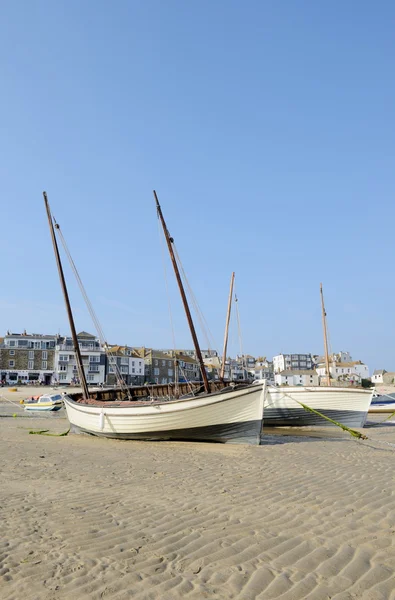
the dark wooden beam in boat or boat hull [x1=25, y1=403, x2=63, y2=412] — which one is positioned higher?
the dark wooden beam in boat

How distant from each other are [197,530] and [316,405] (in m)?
20.4

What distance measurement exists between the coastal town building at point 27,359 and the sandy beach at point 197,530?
10062 cm

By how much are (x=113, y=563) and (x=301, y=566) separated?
208 cm

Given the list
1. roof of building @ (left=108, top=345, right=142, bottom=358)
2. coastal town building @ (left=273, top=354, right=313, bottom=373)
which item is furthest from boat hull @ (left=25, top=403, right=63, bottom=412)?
coastal town building @ (left=273, top=354, right=313, bottom=373)

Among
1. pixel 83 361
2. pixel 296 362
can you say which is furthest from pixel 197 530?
pixel 296 362

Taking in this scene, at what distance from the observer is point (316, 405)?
83.7 feet

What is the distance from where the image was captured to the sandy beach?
466 cm

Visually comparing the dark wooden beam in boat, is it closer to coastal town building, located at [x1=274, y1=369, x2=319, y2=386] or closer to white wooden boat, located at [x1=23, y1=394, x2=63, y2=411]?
white wooden boat, located at [x1=23, y1=394, x2=63, y2=411]

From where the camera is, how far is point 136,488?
30.6 ft

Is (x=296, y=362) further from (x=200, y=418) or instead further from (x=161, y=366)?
(x=200, y=418)

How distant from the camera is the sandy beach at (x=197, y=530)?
183 inches

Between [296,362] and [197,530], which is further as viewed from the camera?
[296,362]

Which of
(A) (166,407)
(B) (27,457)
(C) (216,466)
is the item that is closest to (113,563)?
(C) (216,466)

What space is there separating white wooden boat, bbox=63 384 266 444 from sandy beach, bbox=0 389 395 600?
3944mm
